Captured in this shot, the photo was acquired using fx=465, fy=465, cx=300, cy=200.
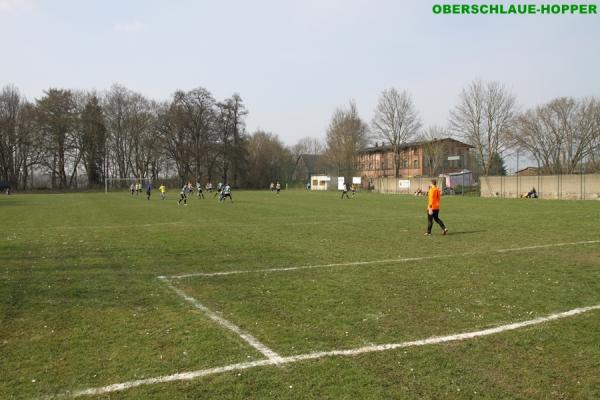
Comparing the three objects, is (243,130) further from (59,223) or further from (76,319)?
(76,319)

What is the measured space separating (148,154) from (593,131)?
65.3 m

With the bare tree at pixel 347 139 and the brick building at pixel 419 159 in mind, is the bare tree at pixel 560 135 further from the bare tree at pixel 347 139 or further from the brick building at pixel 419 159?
the bare tree at pixel 347 139

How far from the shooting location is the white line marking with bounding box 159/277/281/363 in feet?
16.0

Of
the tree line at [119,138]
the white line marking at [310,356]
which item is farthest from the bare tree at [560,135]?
the white line marking at [310,356]

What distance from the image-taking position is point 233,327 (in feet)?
18.9

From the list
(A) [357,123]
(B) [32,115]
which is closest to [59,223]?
(B) [32,115]

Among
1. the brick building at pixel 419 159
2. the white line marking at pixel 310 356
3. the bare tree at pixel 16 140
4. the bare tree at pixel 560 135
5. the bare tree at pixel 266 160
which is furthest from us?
the bare tree at pixel 266 160

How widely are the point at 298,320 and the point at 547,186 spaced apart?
46.5 m

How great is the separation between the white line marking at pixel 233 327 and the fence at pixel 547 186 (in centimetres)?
4370

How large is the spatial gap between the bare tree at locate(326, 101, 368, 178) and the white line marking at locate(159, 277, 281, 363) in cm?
8046

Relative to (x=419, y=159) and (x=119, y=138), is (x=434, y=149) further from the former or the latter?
(x=119, y=138)

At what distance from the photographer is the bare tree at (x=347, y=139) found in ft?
285

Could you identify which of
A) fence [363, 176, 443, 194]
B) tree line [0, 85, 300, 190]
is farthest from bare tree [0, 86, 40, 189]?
fence [363, 176, 443, 194]

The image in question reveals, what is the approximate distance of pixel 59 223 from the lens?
19.6 meters
